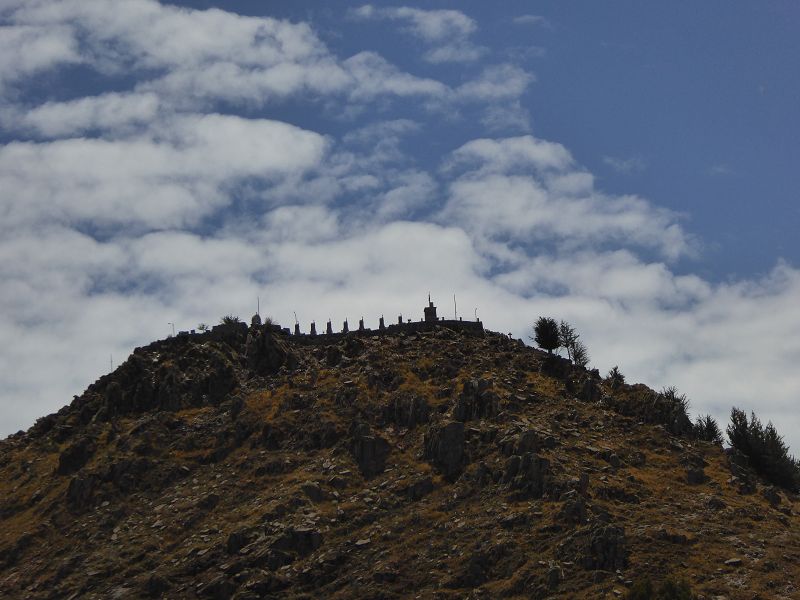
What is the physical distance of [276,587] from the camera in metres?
94.8

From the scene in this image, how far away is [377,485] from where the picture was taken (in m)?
105

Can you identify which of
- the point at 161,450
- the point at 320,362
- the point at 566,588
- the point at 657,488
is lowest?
the point at 566,588

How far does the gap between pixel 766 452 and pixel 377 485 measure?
32.6 metres

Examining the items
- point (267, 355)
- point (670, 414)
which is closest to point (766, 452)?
point (670, 414)

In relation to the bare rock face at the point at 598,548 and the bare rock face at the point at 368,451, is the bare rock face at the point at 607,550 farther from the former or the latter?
the bare rock face at the point at 368,451

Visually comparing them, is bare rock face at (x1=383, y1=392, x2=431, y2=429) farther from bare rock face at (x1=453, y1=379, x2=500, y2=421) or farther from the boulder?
the boulder

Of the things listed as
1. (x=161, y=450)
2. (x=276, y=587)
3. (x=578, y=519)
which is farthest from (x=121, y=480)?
(x=578, y=519)

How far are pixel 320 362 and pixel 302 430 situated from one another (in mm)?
16070

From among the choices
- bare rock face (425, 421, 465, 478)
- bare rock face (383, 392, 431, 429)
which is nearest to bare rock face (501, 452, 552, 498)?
bare rock face (425, 421, 465, 478)

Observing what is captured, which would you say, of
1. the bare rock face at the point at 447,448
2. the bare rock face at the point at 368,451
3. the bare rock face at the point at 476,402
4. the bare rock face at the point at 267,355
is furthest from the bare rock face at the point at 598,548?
the bare rock face at the point at 267,355

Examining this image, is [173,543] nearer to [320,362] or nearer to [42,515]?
[42,515]

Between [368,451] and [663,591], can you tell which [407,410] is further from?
[663,591]

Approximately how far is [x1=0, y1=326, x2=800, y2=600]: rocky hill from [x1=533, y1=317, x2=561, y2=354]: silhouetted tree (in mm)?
2338

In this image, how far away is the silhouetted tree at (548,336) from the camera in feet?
419
